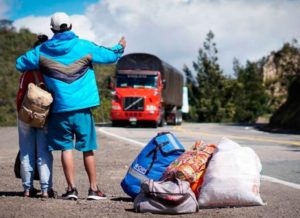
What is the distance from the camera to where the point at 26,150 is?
292 inches

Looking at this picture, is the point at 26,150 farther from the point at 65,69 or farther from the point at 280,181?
the point at 280,181

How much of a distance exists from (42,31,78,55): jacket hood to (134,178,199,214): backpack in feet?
5.75

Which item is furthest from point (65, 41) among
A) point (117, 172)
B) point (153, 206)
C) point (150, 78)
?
point (150, 78)

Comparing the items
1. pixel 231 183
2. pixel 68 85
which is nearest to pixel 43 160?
pixel 68 85

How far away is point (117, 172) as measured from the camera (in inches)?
423

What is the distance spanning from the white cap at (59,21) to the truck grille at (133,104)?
Answer: 2579cm

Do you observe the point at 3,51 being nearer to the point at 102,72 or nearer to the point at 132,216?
the point at 102,72

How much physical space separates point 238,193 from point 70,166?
6.08 feet

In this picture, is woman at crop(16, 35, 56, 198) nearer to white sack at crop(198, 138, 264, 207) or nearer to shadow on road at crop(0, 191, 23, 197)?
shadow on road at crop(0, 191, 23, 197)

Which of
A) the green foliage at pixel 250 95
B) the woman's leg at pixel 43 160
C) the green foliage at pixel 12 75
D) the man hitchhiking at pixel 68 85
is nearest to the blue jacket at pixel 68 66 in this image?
the man hitchhiking at pixel 68 85

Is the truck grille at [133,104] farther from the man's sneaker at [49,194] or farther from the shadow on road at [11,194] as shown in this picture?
the man's sneaker at [49,194]

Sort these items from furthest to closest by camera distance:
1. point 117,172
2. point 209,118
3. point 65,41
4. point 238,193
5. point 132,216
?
1. point 209,118
2. point 117,172
3. point 65,41
4. point 238,193
5. point 132,216

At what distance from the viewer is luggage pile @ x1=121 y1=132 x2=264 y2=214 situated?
637cm

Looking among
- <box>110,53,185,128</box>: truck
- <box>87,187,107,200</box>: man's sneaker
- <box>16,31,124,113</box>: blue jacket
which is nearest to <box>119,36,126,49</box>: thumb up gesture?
<box>16,31,124,113</box>: blue jacket
